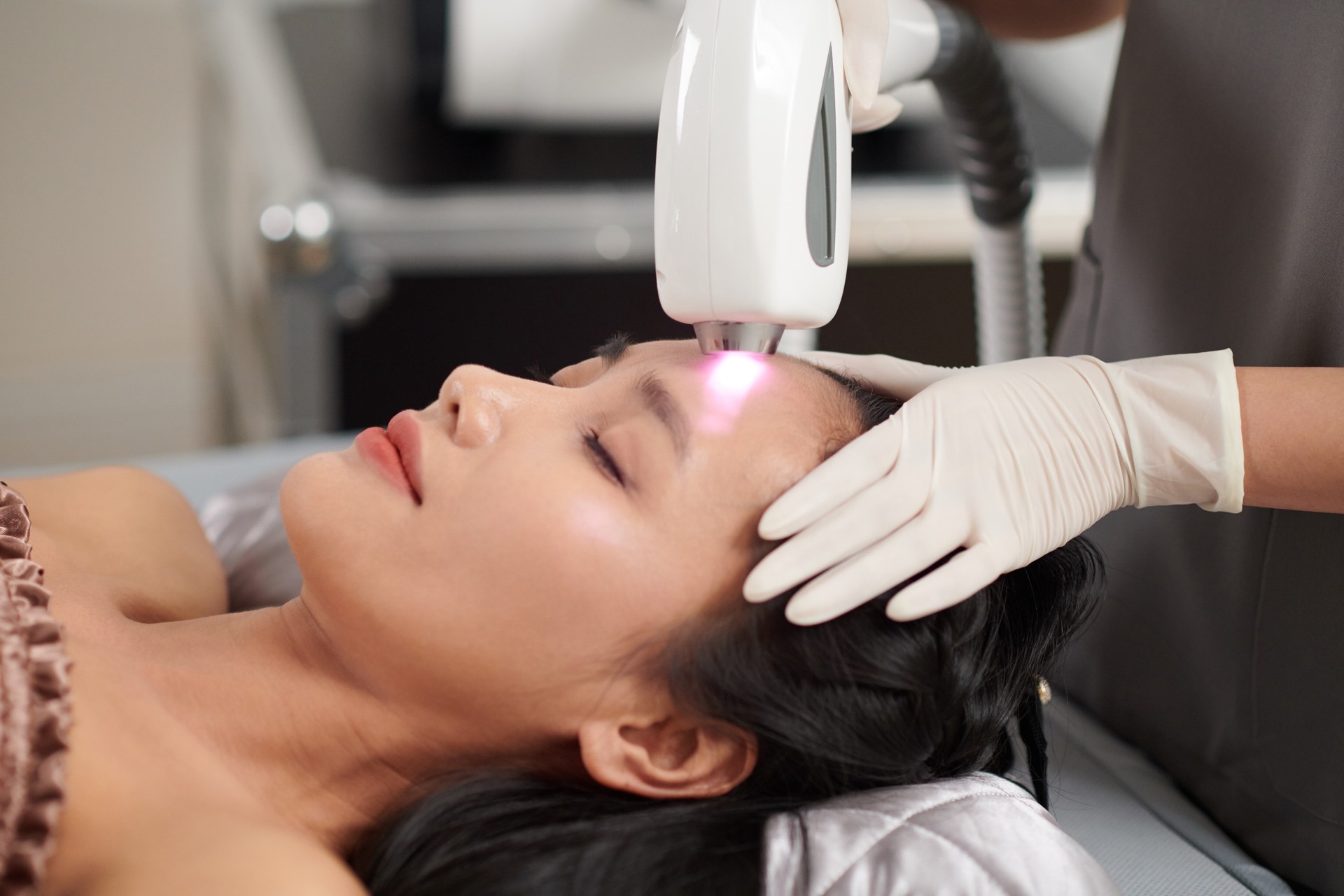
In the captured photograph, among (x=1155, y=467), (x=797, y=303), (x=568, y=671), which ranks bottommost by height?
(x=568, y=671)

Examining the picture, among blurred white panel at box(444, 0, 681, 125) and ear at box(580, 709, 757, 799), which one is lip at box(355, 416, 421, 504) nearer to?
ear at box(580, 709, 757, 799)

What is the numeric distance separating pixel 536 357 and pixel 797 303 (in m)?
1.94

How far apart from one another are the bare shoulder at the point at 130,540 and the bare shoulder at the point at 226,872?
45cm

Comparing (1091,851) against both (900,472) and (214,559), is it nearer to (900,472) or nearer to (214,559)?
(900,472)

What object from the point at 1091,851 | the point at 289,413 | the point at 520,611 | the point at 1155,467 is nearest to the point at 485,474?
the point at 520,611

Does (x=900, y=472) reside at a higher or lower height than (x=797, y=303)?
lower

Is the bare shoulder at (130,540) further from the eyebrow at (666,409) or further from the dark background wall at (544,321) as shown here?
the dark background wall at (544,321)

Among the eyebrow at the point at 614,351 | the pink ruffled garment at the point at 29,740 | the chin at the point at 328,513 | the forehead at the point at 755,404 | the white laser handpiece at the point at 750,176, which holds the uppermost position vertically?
the white laser handpiece at the point at 750,176

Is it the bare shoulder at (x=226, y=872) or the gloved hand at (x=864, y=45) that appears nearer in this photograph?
the bare shoulder at (x=226, y=872)

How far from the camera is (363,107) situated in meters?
3.06

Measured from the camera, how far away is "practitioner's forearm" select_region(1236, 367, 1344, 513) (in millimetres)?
893

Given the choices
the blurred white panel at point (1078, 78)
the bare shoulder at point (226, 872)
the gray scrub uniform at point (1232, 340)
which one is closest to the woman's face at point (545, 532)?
the bare shoulder at point (226, 872)

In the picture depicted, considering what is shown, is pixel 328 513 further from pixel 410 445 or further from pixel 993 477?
pixel 993 477

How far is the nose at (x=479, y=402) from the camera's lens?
3.08 feet
